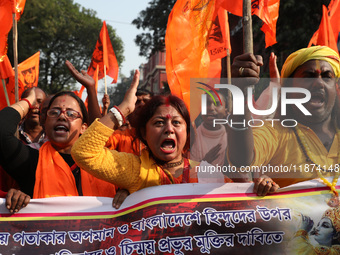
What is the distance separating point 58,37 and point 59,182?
26126 mm

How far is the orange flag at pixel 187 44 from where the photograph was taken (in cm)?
447

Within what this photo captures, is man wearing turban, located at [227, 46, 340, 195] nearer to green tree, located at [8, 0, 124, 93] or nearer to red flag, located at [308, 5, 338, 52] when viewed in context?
red flag, located at [308, 5, 338, 52]

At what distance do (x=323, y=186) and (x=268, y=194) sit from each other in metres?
0.28

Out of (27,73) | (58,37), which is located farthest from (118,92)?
(27,73)

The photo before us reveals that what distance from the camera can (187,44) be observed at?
454cm

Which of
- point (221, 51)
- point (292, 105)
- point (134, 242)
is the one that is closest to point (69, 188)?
point (134, 242)

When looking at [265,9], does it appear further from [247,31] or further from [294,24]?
[294,24]

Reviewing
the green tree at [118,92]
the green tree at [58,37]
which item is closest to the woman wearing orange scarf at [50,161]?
the green tree at [58,37]

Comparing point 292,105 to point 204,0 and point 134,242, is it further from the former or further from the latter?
point 204,0

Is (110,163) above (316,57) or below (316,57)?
below

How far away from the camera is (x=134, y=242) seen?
2318 millimetres

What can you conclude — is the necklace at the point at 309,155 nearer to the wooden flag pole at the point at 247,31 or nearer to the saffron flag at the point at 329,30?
the wooden flag pole at the point at 247,31

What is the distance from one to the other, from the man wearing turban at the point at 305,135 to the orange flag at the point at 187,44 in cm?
184

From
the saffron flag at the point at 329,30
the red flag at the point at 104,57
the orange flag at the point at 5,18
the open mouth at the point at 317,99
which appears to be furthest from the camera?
the red flag at the point at 104,57
